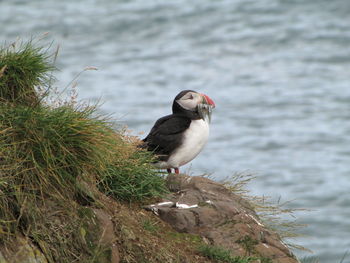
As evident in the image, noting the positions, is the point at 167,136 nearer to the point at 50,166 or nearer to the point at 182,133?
the point at 182,133

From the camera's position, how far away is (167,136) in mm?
7688

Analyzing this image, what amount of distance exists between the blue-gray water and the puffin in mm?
11848

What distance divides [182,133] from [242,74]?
23478mm

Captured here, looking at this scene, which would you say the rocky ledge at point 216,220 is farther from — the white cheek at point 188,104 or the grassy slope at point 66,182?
the white cheek at point 188,104

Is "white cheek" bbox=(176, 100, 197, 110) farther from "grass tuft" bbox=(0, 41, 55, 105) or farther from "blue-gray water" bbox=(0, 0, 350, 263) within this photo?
"blue-gray water" bbox=(0, 0, 350, 263)

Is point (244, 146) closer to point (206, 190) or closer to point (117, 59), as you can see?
point (117, 59)

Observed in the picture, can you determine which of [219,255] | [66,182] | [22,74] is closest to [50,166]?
[66,182]

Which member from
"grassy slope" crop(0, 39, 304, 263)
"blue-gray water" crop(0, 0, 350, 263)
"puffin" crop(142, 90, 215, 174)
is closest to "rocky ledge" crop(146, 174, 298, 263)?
"grassy slope" crop(0, 39, 304, 263)

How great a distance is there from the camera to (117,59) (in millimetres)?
32062

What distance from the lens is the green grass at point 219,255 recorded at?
6.57m

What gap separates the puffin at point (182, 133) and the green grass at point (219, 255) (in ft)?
3.83

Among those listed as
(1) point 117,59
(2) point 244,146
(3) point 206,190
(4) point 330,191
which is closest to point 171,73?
(1) point 117,59

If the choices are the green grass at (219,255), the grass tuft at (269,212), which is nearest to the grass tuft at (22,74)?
the green grass at (219,255)

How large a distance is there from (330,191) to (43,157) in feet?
57.2
